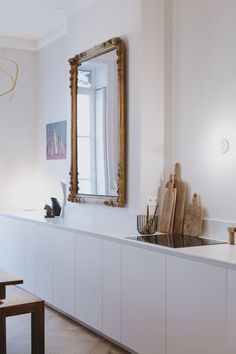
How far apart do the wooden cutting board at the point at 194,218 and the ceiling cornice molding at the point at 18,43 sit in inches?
139

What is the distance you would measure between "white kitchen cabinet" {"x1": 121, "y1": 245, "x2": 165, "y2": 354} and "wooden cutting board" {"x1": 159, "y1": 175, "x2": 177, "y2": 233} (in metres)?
0.47

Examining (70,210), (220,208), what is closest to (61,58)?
(70,210)

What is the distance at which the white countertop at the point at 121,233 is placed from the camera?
9.20 ft

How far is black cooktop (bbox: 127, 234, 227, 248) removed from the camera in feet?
10.7

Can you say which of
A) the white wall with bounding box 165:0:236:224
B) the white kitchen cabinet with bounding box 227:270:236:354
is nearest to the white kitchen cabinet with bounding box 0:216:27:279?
the white wall with bounding box 165:0:236:224

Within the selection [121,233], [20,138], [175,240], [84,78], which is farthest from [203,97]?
[20,138]

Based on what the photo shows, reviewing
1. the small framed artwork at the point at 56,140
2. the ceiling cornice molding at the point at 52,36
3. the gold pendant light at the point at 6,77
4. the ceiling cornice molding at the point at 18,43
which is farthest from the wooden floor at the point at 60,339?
the ceiling cornice molding at the point at 18,43

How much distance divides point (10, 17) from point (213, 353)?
13.4ft

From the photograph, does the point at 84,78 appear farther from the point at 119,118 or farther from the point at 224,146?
the point at 224,146

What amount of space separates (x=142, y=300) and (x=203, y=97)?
150cm

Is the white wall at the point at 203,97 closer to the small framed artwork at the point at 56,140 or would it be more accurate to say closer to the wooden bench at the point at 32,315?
the wooden bench at the point at 32,315

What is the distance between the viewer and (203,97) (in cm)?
361

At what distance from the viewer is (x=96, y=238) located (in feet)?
12.5

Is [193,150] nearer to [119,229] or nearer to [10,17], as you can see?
[119,229]
